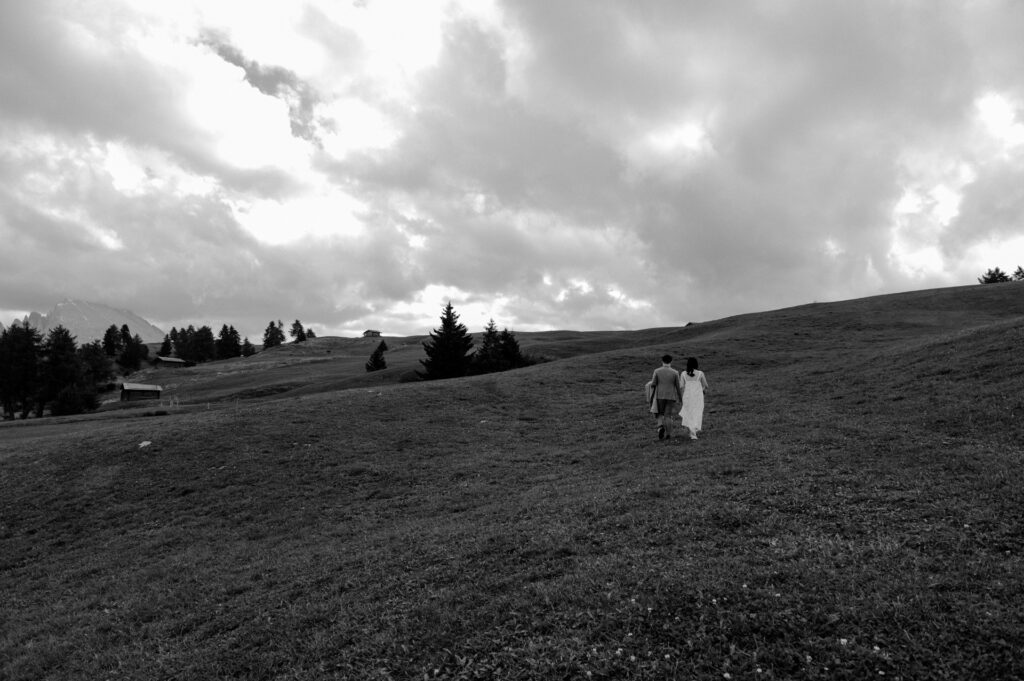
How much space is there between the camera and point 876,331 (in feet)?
171

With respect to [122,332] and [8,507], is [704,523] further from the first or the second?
[122,332]

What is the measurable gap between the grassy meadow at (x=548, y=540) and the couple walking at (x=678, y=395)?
119cm

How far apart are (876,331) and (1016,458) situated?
46.6 metres

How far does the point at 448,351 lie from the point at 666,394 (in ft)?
139

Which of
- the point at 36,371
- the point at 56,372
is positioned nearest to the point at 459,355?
the point at 56,372

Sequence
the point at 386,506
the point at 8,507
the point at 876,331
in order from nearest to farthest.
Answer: the point at 386,506
the point at 8,507
the point at 876,331

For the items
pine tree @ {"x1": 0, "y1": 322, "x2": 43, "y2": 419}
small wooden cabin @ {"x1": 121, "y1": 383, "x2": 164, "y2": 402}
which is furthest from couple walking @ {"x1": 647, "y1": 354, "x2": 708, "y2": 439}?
small wooden cabin @ {"x1": 121, "y1": 383, "x2": 164, "y2": 402}

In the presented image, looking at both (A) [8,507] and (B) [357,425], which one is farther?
(B) [357,425]

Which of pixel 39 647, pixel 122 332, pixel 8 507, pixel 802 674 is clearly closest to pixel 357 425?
pixel 8 507

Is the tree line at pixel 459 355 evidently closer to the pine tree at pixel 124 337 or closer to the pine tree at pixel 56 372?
the pine tree at pixel 56 372

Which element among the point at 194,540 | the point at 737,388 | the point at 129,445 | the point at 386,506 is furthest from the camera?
the point at 737,388

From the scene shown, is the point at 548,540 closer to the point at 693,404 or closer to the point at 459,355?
the point at 693,404

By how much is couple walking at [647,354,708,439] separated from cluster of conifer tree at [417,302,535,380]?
39121 millimetres

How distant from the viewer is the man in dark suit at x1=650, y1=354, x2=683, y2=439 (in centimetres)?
2133
